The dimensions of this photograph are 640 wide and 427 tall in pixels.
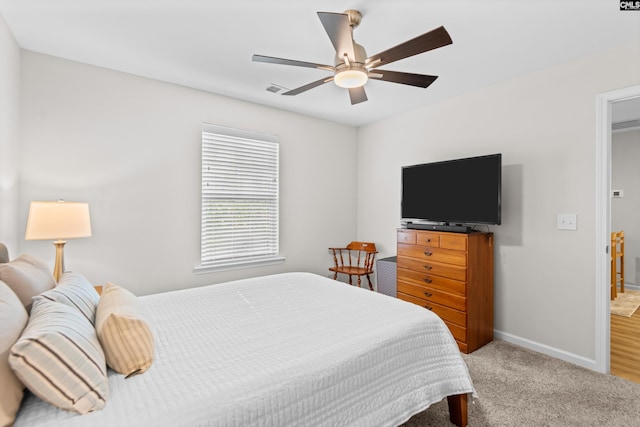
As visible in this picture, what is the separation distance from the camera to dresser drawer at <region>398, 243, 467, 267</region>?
2828 millimetres

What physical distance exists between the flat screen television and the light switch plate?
498 mm

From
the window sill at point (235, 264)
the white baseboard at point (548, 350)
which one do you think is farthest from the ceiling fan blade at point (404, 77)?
the white baseboard at point (548, 350)

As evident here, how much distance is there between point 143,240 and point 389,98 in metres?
2.94

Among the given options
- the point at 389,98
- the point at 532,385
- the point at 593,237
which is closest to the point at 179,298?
the point at 532,385

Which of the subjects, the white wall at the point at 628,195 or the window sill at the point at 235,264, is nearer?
the window sill at the point at 235,264

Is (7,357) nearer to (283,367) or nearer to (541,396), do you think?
(283,367)

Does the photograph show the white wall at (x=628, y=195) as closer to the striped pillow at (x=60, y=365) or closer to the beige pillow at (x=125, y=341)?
the beige pillow at (x=125, y=341)

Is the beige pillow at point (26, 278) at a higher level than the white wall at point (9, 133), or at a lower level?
lower

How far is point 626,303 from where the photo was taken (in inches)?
161

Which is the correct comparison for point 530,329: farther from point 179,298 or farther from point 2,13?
point 2,13

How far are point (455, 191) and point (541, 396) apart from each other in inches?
69.7

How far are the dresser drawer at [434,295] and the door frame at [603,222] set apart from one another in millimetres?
998

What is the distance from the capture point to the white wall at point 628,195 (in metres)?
4.79

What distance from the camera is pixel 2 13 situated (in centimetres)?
202
